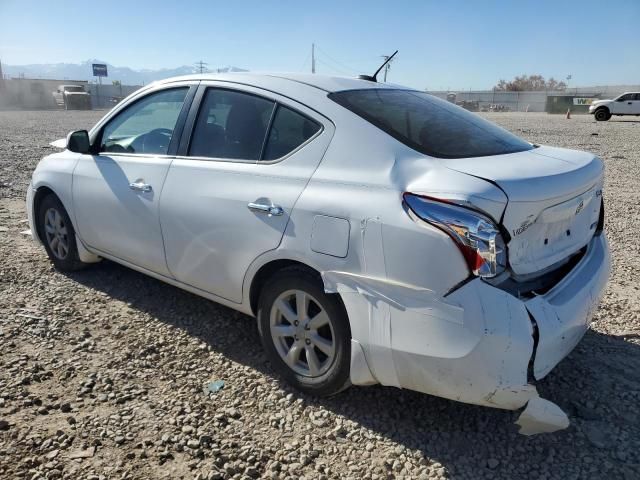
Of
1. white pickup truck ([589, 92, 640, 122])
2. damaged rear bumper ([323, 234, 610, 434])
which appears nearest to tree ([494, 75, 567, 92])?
white pickup truck ([589, 92, 640, 122])

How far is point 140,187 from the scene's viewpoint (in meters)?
3.48

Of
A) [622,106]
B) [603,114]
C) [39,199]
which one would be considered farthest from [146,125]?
[622,106]

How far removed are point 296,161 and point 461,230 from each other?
102cm

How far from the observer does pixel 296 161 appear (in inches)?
108

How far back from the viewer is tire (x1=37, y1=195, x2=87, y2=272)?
440cm

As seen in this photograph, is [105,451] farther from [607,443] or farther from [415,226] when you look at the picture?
[607,443]

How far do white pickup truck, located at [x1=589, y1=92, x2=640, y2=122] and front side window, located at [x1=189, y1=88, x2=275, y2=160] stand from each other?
34.7 metres

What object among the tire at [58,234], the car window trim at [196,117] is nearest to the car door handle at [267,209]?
the car window trim at [196,117]

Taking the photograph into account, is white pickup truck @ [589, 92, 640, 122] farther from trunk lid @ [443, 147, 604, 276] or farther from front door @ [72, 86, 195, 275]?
front door @ [72, 86, 195, 275]

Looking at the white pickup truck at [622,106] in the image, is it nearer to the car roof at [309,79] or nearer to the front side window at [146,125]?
the car roof at [309,79]

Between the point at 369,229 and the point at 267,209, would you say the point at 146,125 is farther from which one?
the point at 369,229

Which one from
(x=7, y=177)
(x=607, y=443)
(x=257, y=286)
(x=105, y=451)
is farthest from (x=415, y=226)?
(x=7, y=177)

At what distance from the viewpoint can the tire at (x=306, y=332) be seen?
2.57m

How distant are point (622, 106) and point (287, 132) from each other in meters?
35.2
